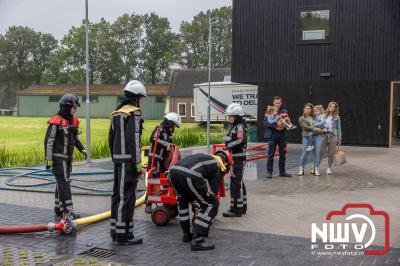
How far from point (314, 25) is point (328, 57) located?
5.11 ft

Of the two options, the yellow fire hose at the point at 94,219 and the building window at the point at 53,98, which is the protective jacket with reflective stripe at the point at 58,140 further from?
the building window at the point at 53,98

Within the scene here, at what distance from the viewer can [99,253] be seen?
627 cm

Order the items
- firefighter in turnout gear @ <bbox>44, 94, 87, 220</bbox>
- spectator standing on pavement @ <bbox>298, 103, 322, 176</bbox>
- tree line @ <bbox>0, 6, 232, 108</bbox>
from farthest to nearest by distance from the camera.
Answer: tree line @ <bbox>0, 6, 232, 108</bbox> < spectator standing on pavement @ <bbox>298, 103, 322, 176</bbox> < firefighter in turnout gear @ <bbox>44, 94, 87, 220</bbox>

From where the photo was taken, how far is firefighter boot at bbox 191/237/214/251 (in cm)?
631

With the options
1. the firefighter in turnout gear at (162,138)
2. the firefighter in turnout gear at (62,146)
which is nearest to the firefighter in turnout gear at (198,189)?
the firefighter in turnout gear at (162,138)

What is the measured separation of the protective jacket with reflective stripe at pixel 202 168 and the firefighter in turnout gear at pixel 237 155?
162 centimetres

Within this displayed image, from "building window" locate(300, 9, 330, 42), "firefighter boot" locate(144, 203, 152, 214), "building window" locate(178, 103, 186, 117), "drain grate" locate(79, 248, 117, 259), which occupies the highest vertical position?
"building window" locate(300, 9, 330, 42)

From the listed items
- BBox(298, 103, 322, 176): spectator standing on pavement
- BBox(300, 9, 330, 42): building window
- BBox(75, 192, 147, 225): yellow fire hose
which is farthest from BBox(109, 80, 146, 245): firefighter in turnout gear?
BBox(300, 9, 330, 42): building window

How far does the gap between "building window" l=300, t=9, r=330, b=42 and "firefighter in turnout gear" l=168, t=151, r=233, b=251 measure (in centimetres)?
1719

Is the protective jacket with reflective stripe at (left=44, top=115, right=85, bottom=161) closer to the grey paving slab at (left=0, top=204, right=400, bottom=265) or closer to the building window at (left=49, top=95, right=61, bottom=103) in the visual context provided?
the grey paving slab at (left=0, top=204, right=400, bottom=265)

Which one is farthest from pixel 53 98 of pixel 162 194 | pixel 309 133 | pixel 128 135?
pixel 128 135

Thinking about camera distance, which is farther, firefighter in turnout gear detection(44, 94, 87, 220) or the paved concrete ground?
firefighter in turnout gear detection(44, 94, 87, 220)

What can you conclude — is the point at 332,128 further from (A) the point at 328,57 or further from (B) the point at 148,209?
(A) the point at 328,57

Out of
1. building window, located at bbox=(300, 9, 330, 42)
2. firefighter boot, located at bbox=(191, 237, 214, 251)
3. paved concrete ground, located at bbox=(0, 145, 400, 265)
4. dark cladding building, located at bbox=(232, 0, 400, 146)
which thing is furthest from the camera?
building window, located at bbox=(300, 9, 330, 42)
